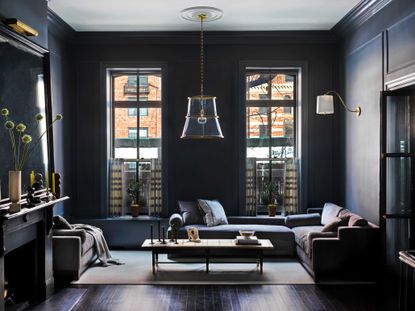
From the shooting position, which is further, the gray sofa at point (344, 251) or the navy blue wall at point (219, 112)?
the navy blue wall at point (219, 112)

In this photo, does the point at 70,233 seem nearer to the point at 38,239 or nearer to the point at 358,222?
the point at 38,239

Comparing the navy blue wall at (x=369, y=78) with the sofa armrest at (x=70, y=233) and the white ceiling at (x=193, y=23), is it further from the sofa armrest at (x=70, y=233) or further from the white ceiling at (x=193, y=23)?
the sofa armrest at (x=70, y=233)

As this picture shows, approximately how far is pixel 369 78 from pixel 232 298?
3.27m

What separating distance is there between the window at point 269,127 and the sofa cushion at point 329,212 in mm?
791

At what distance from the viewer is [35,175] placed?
15.8 ft

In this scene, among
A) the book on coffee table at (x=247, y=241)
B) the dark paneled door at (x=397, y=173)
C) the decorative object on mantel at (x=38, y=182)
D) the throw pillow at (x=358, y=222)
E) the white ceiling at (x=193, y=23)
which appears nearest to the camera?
the decorative object on mantel at (x=38, y=182)

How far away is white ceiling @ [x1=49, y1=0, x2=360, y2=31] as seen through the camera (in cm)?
626

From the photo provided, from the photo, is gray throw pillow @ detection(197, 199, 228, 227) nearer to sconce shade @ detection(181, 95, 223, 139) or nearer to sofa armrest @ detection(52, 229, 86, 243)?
sconce shade @ detection(181, 95, 223, 139)

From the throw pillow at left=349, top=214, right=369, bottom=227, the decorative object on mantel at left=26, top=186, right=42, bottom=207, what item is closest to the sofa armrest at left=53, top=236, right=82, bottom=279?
the decorative object on mantel at left=26, top=186, right=42, bottom=207

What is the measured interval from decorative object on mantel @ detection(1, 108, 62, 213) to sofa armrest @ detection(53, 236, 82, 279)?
137 centimetres

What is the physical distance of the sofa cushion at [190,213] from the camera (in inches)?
287

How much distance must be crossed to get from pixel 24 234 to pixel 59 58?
11.1ft

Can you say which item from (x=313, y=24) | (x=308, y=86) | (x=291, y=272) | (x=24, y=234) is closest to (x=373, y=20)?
(x=313, y=24)

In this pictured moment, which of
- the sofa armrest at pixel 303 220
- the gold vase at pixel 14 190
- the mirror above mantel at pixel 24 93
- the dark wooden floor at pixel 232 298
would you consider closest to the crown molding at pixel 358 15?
the sofa armrest at pixel 303 220
